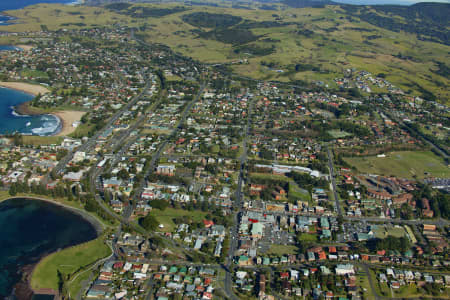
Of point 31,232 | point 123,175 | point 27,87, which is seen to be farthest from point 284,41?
point 31,232

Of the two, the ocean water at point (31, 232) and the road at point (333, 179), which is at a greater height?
the road at point (333, 179)

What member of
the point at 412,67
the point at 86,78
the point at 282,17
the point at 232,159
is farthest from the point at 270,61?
the point at 282,17

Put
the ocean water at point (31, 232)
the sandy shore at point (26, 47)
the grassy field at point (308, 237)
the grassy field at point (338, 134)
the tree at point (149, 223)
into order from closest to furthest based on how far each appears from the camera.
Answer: the ocean water at point (31, 232)
the tree at point (149, 223)
the grassy field at point (308, 237)
the grassy field at point (338, 134)
the sandy shore at point (26, 47)

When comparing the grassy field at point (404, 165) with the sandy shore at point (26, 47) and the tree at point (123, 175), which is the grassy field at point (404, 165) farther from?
the sandy shore at point (26, 47)

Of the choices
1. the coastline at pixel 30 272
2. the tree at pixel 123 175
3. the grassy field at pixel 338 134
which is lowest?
the coastline at pixel 30 272

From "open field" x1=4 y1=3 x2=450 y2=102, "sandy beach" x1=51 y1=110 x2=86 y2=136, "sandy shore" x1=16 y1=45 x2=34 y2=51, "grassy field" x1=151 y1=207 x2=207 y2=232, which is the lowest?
"grassy field" x1=151 y1=207 x2=207 y2=232

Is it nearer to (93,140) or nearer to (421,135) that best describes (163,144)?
(93,140)

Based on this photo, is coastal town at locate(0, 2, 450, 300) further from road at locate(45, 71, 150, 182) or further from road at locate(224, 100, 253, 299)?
road at locate(45, 71, 150, 182)

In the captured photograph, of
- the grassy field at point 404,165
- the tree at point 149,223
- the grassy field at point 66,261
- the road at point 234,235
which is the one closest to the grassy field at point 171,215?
the tree at point 149,223

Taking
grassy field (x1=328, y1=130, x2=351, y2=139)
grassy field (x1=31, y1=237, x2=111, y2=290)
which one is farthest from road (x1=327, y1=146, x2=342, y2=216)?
grassy field (x1=31, y1=237, x2=111, y2=290)
